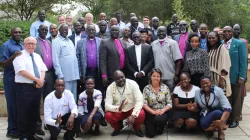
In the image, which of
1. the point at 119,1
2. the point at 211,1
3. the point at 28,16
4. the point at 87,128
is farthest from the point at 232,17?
the point at 87,128

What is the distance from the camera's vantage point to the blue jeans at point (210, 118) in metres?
6.04

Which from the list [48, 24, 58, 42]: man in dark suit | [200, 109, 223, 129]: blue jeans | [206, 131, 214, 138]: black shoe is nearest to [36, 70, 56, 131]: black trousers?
[48, 24, 58, 42]: man in dark suit

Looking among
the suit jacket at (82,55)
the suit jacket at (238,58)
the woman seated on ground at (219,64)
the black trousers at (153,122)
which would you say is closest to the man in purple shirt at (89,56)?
the suit jacket at (82,55)

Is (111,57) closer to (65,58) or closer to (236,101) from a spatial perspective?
(65,58)

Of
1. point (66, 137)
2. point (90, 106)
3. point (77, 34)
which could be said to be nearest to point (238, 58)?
point (90, 106)

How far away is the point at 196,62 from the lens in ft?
21.6

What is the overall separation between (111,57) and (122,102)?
3.39 ft

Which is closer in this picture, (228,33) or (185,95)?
(185,95)

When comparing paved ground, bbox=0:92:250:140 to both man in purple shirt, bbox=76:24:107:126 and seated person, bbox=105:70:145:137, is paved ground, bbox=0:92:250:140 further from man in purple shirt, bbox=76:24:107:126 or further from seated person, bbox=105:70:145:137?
man in purple shirt, bbox=76:24:107:126

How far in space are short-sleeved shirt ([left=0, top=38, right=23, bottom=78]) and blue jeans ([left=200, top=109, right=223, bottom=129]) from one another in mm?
3490

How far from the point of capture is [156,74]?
21.3 ft

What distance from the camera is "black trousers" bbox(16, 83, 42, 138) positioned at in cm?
570

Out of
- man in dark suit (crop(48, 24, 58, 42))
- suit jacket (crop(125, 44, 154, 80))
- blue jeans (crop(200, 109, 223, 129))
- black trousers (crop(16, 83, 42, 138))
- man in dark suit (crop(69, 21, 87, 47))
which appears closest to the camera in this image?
black trousers (crop(16, 83, 42, 138))

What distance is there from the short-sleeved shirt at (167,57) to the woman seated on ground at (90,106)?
136 cm
